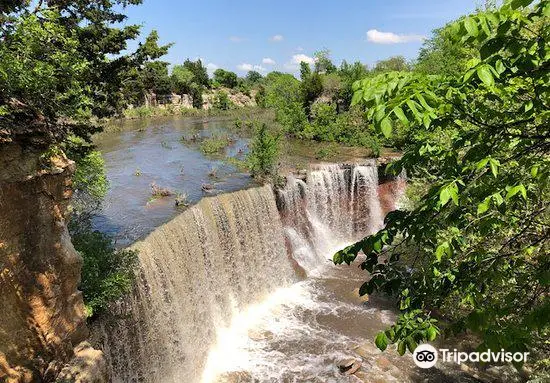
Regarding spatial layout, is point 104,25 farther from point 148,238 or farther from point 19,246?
point 19,246

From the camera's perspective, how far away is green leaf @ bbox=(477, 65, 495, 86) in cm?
206

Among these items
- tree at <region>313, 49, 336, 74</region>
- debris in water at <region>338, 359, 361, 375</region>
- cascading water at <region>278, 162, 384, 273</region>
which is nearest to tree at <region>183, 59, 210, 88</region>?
tree at <region>313, 49, 336, 74</region>

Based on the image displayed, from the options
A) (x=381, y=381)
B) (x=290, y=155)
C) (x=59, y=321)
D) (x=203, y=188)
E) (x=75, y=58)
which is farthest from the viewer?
(x=290, y=155)

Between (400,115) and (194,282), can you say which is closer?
(400,115)

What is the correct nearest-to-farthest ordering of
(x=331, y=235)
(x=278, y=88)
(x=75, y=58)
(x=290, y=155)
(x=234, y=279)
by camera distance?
(x=75, y=58)
(x=234, y=279)
(x=331, y=235)
(x=290, y=155)
(x=278, y=88)

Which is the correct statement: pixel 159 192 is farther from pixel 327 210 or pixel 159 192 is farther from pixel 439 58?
pixel 439 58

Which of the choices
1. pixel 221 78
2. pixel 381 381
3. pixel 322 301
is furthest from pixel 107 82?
pixel 221 78

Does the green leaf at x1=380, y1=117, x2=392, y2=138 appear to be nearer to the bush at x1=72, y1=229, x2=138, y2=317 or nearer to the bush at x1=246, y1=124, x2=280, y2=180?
the bush at x1=72, y1=229, x2=138, y2=317

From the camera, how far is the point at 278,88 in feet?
123

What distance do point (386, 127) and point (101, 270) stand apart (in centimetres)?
766

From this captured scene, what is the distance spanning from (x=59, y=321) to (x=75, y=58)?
4392mm

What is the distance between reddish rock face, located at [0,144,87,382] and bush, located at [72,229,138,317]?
39.3 inches

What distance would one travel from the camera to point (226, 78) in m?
70.6

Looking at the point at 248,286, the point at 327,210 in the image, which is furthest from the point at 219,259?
the point at 327,210
